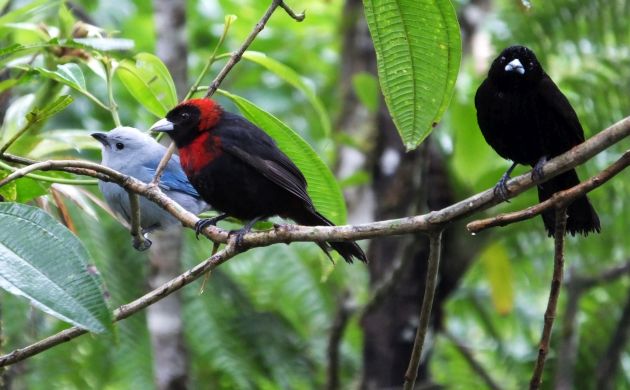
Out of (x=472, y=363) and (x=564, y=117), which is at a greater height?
(x=564, y=117)

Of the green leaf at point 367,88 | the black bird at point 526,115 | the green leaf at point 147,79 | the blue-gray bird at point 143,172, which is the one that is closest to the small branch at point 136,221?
the green leaf at point 147,79

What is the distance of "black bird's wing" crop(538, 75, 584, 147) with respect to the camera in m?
3.19

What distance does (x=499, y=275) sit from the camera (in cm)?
534

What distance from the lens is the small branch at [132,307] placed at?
206 cm

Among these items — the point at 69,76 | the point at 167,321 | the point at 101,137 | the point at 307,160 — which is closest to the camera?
the point at 69,76

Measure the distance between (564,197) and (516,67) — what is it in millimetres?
1589

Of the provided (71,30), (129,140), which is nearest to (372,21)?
(71,30)

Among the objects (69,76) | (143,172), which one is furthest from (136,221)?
(143,172)

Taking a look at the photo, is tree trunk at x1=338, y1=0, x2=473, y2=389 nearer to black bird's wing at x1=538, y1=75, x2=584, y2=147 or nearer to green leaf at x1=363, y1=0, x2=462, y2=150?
black bird's wing at x1=538, y1=75, x2=584, y2=147

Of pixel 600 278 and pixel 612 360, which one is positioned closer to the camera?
pixel 612 360

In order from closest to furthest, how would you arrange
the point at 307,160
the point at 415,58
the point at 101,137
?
the point at 415,58, the point at 307,160, the point at 101,137

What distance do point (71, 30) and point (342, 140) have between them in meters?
2.30

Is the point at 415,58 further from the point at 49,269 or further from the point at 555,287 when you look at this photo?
the point at 49,269

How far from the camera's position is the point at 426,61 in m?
2.19
